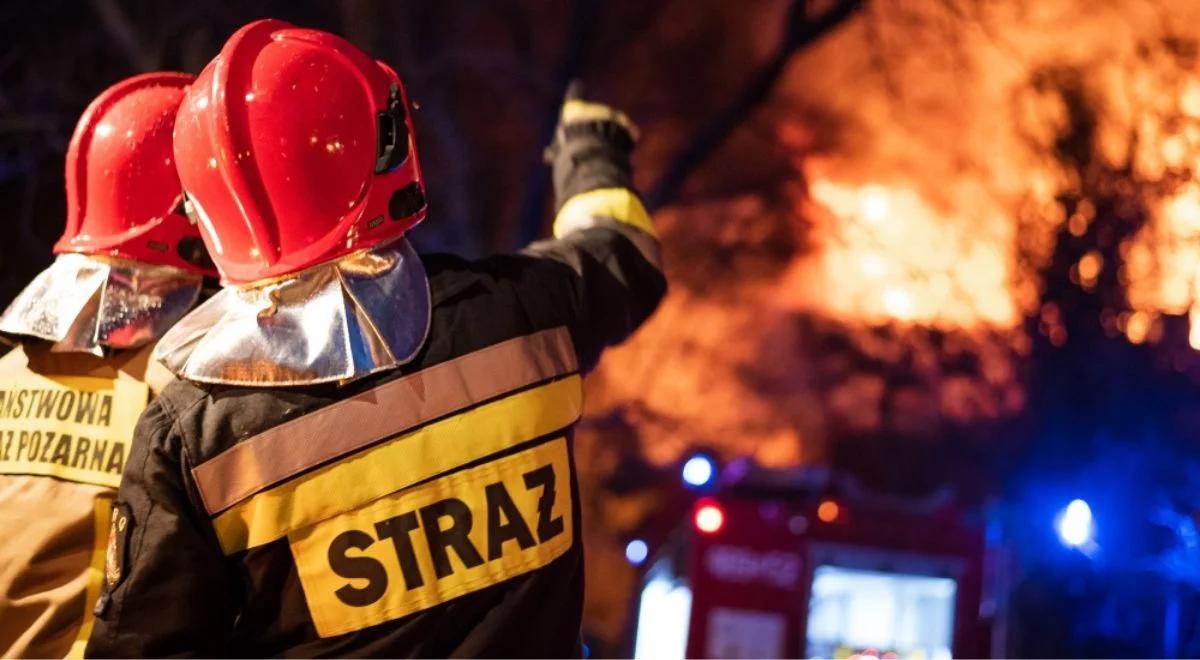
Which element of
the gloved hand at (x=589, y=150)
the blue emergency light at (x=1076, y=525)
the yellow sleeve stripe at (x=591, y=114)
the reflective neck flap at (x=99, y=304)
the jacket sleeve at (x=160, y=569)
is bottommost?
the jacket sleeve at (x=160, y=569)

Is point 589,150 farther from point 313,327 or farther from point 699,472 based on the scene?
point 699,472

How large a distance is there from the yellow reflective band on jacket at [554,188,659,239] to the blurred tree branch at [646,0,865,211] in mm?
5271

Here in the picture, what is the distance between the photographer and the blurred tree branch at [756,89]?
8.01 metres

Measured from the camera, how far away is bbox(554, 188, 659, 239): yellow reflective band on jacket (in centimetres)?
267

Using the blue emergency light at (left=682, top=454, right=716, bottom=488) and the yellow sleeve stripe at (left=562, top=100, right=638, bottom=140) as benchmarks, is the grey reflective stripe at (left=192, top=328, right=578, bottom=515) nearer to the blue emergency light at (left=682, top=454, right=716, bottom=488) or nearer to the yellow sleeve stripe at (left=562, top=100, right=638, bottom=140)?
the yellow sleeve stripe at (left=562, top=100, right=638, bottom=140)

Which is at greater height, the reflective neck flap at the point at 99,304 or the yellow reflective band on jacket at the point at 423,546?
the reflective neck flap at the point at 99,304

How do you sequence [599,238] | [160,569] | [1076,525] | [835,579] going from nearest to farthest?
[160,569], [599,238], [1076,525], [835,579]

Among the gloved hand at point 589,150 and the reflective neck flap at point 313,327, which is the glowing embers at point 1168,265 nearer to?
the gloved hand at point 589,150

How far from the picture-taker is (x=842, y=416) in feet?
43.4

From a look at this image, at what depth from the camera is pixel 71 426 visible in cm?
284

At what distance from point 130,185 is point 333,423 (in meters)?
1.36

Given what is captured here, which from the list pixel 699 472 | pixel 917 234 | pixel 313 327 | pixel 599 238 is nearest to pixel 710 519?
pixel 699 472

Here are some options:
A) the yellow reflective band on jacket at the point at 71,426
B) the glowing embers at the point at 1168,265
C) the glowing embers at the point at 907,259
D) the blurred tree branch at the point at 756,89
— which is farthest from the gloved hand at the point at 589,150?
the glowing embers at the point at 907,259

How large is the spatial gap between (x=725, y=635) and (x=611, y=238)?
5.03m
